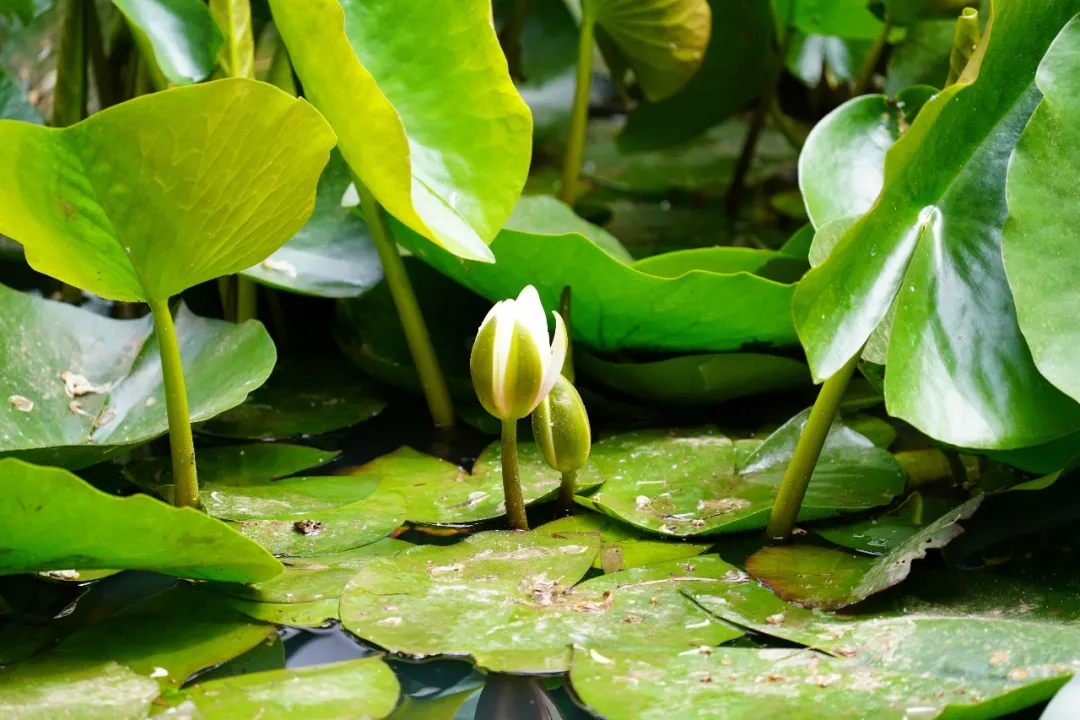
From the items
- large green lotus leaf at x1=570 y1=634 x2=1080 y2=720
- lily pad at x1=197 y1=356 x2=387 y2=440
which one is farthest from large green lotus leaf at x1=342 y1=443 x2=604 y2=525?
large green lotus leaf at x1=570 y1=634 x2=1080 y2=720

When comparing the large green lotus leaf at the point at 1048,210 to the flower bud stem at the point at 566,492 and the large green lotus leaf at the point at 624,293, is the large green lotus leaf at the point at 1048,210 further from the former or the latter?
the flower bud stem at the point at 566,492

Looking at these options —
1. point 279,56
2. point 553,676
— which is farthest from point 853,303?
point 279,56

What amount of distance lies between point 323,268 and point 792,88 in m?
1.62

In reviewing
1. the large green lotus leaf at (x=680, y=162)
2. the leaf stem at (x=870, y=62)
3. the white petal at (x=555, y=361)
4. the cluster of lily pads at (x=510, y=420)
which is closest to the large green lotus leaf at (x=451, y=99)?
the cluster of lily pads at (x=510, y=420)

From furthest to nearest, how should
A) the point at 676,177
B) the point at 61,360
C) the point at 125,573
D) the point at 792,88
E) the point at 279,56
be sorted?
the point at 792,88 → the point at 676,177 → the point at 279,56 → the point at 61,360 → the point at 125,573

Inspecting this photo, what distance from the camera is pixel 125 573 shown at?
667 mm

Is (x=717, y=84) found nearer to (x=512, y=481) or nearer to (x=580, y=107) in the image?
(x=580, y=107)

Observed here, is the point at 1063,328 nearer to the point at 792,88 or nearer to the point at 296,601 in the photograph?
the point at 296,601

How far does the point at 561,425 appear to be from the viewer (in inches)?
27.6

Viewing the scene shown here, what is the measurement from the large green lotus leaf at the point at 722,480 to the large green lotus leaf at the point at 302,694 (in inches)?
9.5

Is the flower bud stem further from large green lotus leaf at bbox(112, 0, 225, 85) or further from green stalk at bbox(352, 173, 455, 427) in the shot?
large green lotus leaf at bbox(112, 0, 225, 85)

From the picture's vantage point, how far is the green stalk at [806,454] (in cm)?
64

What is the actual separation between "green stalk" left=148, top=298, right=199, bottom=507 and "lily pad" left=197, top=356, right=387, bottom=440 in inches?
8.5

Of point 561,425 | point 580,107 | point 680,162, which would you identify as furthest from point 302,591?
point 680,162
